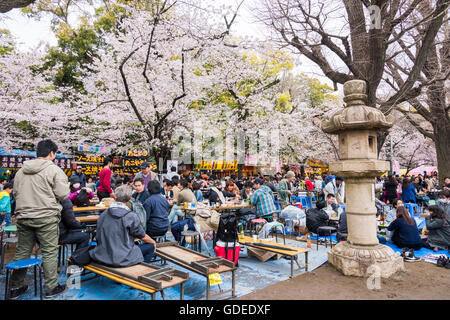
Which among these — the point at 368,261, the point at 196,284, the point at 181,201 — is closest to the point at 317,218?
the point at 368,261

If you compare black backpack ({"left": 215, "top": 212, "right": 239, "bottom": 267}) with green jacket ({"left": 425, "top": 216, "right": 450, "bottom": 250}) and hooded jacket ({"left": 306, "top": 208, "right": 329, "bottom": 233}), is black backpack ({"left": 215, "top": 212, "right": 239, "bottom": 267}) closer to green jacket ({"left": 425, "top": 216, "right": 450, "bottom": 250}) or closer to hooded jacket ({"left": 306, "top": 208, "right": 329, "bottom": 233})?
hooded jacket ({"left": 306, "top": 208, "right": 329, "bottom": 233})

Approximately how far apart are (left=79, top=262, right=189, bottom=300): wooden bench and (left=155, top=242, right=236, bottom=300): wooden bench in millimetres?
266

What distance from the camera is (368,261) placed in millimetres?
4980

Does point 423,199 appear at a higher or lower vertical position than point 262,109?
lower

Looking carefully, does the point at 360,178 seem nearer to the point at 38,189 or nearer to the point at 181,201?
the point at 181,201

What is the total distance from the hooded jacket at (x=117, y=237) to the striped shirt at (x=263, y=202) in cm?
442

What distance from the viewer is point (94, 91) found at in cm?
1666

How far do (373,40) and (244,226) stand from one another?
685 cm

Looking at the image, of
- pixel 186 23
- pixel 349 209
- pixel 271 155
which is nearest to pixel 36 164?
pixel 349 209

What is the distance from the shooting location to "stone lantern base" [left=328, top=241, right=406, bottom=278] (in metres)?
4.96

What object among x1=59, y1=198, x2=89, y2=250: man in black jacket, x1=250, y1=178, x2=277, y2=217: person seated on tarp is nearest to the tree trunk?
x1=250, y1=178, x2=277, y2=217: person seated on tarp

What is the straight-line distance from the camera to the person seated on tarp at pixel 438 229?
6.40 meters

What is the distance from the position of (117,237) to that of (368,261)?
4.31 meters
